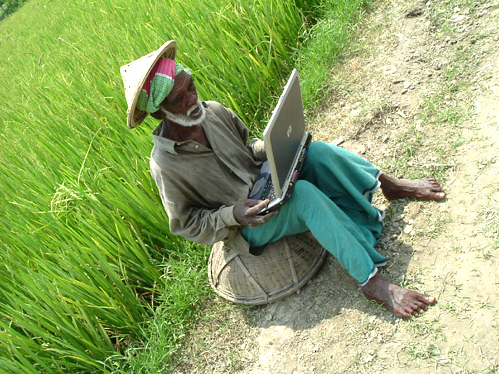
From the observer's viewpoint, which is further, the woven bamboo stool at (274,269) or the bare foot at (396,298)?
the woven bamboo stool at (274,269)

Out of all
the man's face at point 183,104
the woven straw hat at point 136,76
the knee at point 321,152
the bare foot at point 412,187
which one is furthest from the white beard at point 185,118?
the bare foot at point 412,187

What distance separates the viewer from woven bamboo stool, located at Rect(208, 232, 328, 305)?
227cm

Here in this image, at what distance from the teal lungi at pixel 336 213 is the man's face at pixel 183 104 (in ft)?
1.72

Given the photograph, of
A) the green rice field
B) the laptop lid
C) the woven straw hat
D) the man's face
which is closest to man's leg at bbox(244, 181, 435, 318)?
the laptop lid

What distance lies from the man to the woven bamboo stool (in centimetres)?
9

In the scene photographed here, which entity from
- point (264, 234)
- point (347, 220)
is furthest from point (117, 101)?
point (347, 220)

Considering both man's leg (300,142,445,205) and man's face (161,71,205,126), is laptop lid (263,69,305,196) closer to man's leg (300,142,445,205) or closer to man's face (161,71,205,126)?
man's leg (300,142,445,205)

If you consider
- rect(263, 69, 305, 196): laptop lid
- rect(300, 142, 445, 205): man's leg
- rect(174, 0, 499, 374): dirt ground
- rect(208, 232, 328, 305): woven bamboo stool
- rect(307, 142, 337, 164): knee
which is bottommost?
rect(174, 0, 499, 374): dirt ground

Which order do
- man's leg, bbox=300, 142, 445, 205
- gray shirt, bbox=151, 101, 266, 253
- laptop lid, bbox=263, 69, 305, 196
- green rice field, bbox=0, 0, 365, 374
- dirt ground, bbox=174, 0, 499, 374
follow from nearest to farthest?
laptop lid, bbox=263, 69, 305, 196, dirt ground, bbox=174, 0, 499, 374, gray shirt, bbox=151, 101, 266, 253, man's leg, bbox=300, 142, 445, 205, green rice field, bbox=0, 0, 365, 374

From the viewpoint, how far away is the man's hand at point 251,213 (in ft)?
6.27

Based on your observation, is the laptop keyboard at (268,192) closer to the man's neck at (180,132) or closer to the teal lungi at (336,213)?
the teal lungi at (336,213)

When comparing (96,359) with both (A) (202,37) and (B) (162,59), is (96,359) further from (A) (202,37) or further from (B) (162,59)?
(A) (202,37)

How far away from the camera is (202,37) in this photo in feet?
10.5

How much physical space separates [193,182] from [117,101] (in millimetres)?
1370
